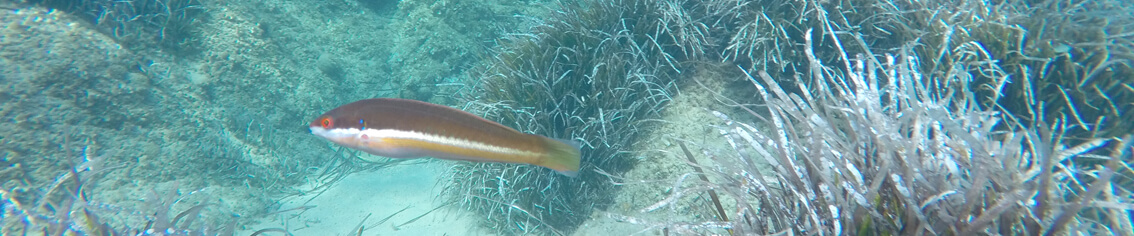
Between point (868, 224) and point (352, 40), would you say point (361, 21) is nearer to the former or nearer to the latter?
point (352, 40)

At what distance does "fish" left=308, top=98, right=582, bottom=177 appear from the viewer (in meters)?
1.70

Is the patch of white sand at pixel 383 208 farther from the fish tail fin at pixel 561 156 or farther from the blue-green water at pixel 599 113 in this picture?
the fish tail fin at pixel 561 156

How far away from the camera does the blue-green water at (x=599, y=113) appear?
1.63 meters

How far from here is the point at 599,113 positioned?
139 inches

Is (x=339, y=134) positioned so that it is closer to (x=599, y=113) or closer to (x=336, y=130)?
(x=336, y=130)

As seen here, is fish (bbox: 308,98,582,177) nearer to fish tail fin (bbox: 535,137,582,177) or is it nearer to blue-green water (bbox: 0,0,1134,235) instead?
fish tail fin (bbox: 535,137,582,177)

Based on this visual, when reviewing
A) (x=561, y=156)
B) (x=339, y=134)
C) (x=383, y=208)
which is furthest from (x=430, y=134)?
(x=383, y=208)

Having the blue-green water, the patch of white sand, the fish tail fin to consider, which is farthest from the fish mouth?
the patch of white sand

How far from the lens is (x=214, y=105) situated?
5.18 metres

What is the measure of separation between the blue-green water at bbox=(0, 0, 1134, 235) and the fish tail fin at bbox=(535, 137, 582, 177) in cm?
28

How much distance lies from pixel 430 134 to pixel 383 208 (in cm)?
351

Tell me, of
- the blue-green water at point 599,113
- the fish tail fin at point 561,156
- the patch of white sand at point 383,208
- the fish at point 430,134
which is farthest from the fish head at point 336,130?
the patch of white sand at point 383,208

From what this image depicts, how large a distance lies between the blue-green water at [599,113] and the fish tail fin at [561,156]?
282 mm

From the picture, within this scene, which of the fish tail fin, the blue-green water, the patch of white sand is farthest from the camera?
the patch of white sand
